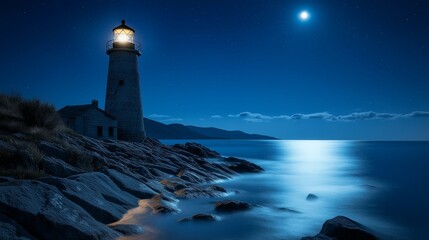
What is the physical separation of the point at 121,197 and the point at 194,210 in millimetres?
2836

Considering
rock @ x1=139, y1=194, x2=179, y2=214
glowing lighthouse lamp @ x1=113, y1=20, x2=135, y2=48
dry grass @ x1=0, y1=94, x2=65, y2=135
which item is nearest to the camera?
rock @ x1=139, y1=194, x2=179, y2=214

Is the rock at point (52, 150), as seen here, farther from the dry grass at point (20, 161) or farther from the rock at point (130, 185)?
the rock at point (130, 185)

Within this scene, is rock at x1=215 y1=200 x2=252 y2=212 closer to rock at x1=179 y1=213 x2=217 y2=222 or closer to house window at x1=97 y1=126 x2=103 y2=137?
rock at x1=179 y1=213 x2=217 y2=222

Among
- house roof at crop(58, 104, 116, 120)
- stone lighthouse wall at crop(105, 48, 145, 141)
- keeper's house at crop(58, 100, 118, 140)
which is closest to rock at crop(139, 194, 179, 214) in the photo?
keeper's house at crop(58, 100, 118, 140)

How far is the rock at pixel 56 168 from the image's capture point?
8820mm

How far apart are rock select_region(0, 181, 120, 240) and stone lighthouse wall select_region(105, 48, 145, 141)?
1919cm

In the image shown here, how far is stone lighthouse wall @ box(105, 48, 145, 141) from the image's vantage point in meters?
25.4

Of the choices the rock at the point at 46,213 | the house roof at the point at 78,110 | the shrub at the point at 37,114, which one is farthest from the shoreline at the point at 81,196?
the house roof at the point at 78,110

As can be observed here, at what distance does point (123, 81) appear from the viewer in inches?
1005

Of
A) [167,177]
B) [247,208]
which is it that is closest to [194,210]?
[247,208]

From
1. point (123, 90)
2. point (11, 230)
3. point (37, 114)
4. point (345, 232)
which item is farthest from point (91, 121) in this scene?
point (345, 232)

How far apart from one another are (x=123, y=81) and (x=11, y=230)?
21300mm

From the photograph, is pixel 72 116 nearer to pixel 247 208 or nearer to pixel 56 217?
pixel 247 208

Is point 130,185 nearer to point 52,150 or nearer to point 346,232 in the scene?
point 52,150
